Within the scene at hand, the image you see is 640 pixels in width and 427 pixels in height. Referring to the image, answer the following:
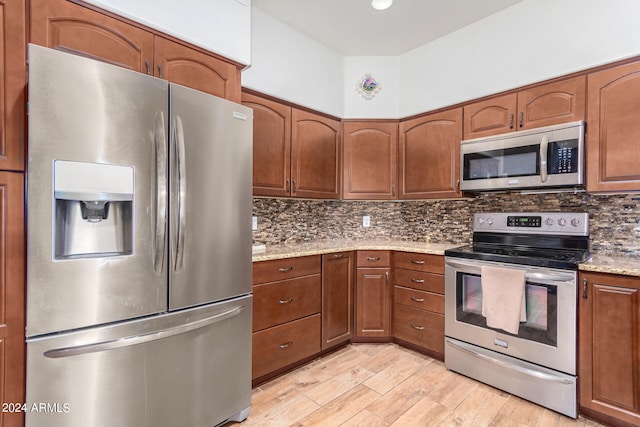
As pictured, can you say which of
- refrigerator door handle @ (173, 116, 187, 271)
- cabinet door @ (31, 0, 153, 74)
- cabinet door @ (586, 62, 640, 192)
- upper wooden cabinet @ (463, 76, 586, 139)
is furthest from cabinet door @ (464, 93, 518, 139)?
cabinet door @ (31, 0, 153, 74)

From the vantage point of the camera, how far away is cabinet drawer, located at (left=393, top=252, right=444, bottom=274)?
2.46 m

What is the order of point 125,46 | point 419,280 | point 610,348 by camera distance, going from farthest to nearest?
point 419,280 → point 610,348 → point 125,46

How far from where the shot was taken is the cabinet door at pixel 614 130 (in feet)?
6.04

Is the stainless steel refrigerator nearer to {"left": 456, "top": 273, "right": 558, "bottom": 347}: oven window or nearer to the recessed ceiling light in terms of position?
the recessed ceiling light

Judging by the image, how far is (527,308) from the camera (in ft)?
6.59

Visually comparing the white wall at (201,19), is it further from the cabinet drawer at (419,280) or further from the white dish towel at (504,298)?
the white dish towel at (504,298)

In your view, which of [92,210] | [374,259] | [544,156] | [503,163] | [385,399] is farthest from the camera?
[374,259]

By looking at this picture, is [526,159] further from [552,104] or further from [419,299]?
[419,299]

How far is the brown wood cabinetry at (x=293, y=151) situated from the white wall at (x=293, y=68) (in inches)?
4.3

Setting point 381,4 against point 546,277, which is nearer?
point 546,277

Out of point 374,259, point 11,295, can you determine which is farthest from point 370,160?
point 11,295

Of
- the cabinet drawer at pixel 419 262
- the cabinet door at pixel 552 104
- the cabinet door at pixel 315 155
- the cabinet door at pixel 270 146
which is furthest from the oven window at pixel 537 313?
the cabinet door at pixel 270 146

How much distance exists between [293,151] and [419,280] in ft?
4.94

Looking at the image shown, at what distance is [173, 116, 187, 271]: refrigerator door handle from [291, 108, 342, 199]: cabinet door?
1.21 metres
